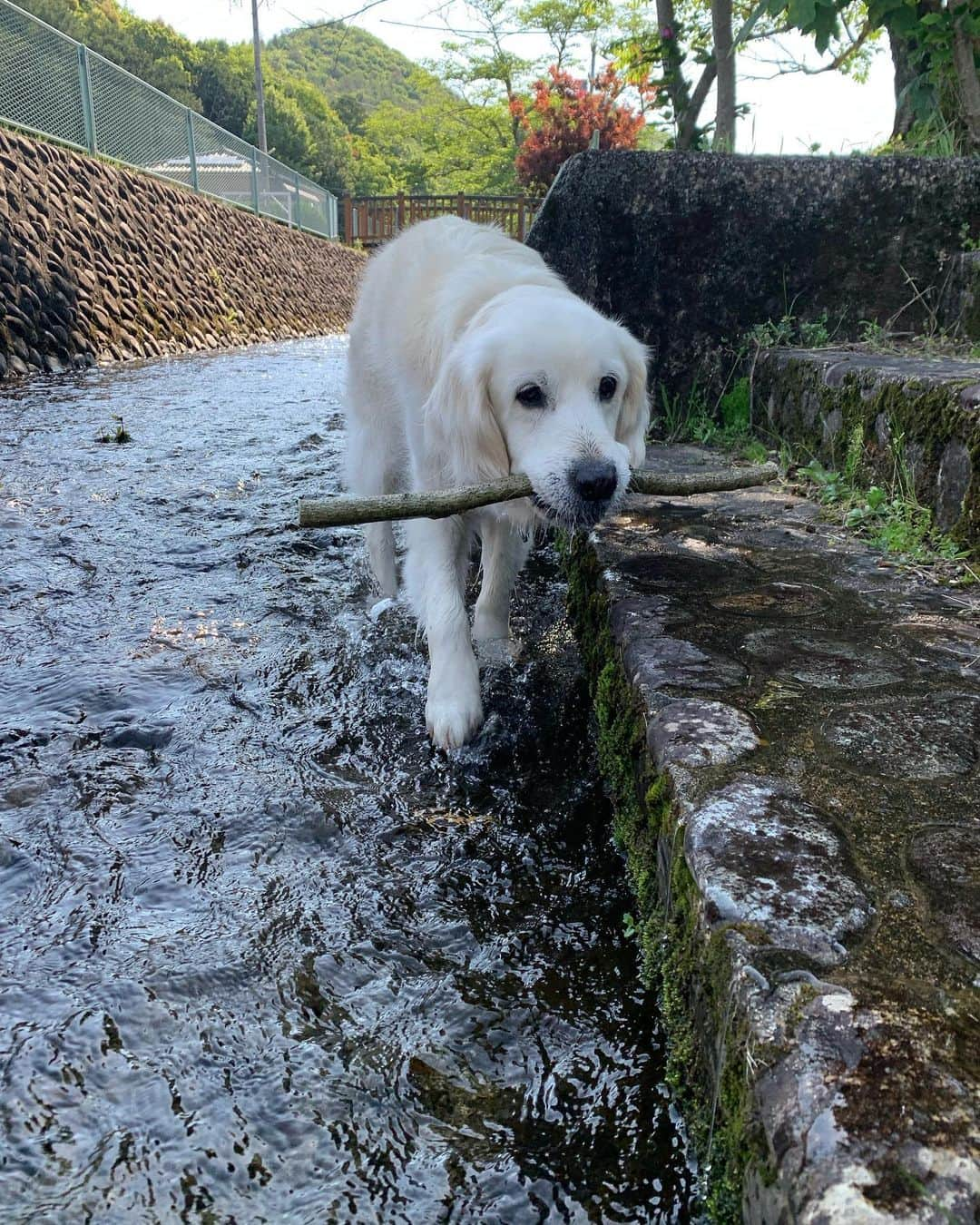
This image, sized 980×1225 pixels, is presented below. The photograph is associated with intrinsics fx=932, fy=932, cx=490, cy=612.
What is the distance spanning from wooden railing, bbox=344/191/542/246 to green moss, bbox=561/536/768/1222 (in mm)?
27953

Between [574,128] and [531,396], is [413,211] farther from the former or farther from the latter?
[531,396]

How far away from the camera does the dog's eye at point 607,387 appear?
2.54 meters

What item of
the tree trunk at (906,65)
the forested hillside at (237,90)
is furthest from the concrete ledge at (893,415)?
the forested hillside at (237,90)

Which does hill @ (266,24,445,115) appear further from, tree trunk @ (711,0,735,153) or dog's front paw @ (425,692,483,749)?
dog's front paw @ (425,692,483,749)

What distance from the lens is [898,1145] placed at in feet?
2.67

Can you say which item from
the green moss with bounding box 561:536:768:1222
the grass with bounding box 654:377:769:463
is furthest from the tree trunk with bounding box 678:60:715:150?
the green moss with bounding box 561:536:768:1222

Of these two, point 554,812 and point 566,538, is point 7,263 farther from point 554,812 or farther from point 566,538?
point 554,812

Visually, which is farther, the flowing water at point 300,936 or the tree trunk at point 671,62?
the tree trunk at point 671,62

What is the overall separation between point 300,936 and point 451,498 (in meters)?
1.11

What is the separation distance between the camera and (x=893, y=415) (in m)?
3.10

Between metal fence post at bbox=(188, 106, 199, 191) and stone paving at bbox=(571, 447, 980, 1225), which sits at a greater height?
metal fence post at bbox=(188, 106, 199, 191)

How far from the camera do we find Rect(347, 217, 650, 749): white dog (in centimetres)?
240

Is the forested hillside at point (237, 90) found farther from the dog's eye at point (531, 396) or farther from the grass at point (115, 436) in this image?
the dog's eye at point (531, 396)

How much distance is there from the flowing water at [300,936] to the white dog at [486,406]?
0.26m
